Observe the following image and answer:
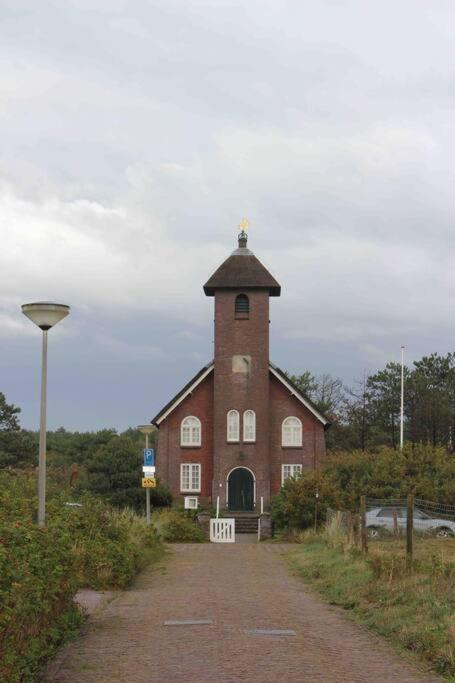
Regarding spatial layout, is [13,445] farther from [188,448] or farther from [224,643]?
[224,643]

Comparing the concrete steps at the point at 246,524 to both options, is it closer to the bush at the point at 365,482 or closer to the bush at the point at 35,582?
the bush at the point at 365,482

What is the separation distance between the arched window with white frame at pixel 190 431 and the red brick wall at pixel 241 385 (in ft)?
6.62

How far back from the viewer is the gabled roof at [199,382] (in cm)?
5081

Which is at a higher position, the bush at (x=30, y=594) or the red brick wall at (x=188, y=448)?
the red brick wall at (x=188, y=448)

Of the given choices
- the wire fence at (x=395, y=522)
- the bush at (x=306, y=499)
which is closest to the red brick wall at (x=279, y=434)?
the bush at (x=306, y=499)

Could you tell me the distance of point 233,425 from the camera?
49.8 metres

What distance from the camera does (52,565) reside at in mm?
10766

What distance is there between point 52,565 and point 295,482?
28683 millimetres

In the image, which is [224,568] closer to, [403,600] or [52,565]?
[403,600]

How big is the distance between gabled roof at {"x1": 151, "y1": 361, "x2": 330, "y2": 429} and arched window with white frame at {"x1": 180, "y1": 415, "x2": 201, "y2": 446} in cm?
112

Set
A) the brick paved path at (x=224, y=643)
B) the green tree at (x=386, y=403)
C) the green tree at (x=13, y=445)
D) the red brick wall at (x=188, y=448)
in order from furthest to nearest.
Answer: the green tree at (x=386, y=403), the green tree at (x=13, y=445), the red brick wall at (x=188, y=448), the brick paved path at (x=224, y=643)

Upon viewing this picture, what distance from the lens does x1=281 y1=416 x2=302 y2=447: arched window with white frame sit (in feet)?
168

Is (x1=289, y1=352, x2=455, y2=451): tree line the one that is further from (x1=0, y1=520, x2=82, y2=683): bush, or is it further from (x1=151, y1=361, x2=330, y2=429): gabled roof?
(x1=0, y1=520, x2=82, y2=683): bush

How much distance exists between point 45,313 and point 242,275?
1390 inches
